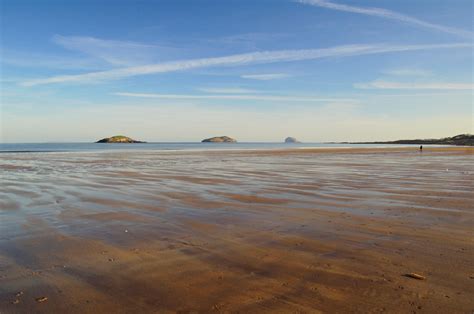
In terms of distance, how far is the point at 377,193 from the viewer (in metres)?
10.9

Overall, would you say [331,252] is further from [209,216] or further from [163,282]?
[209,216]

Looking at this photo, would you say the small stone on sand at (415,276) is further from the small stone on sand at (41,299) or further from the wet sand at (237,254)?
the small stone on sand at (41,299)

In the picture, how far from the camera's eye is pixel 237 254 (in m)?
5.30

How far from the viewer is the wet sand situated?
3807 mm

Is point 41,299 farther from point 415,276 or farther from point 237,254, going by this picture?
point 415,276

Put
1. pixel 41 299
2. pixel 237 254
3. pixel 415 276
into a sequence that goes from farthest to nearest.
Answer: pixel 237 254 → pixel 415 276 → pixel 41 299

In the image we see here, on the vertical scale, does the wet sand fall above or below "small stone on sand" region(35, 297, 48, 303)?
above

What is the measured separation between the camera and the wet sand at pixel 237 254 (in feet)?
12.5

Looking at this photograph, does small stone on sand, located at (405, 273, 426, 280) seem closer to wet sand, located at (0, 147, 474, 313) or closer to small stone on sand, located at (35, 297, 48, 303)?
wet sand, located at (0, 147, 474, 313)

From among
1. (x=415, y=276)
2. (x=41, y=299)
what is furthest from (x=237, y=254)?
(x=41, y=299)

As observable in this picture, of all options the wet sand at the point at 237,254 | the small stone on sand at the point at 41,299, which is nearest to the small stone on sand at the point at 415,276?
the wet sand at the point at 237,254

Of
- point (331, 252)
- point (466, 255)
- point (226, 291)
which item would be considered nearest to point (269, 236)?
point (331, 252)

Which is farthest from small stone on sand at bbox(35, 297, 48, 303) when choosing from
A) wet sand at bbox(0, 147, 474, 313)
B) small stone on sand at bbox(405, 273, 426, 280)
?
small stone on sand at bbox(405, 273, 426, 280)

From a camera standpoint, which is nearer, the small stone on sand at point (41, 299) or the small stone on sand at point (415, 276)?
the small stone on sand at point (41, 299)
